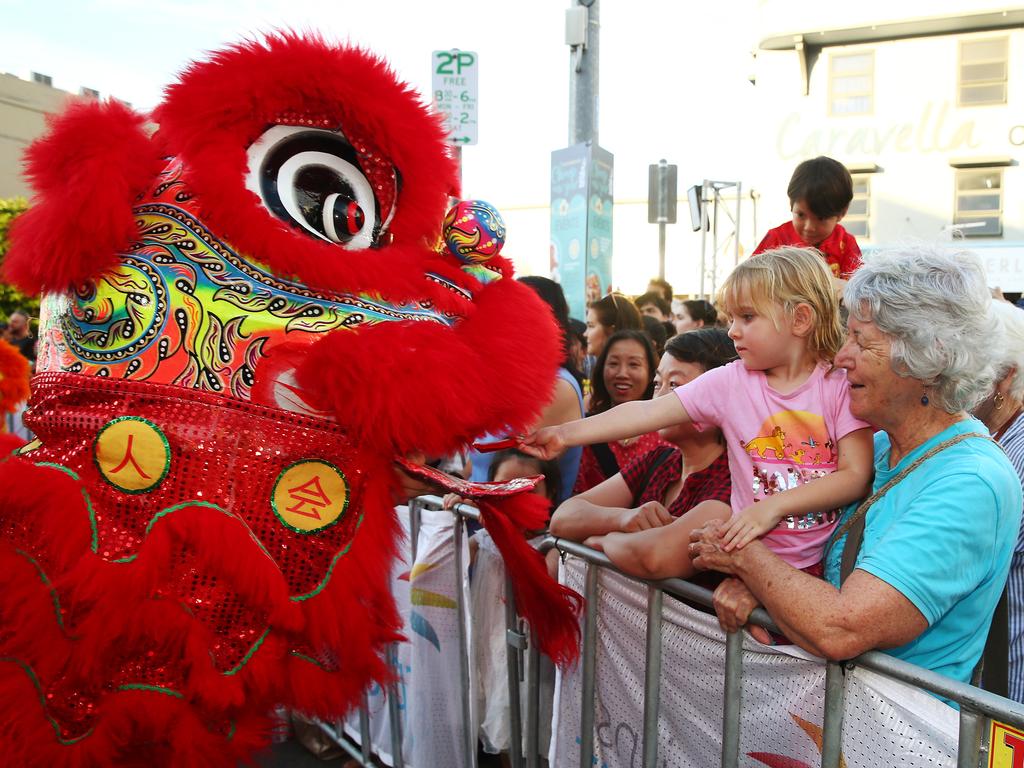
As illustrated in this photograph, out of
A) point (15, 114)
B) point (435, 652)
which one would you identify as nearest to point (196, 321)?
point (435, 652)

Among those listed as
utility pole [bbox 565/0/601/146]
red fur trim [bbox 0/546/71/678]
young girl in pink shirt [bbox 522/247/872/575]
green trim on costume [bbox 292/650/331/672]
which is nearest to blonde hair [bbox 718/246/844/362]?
young girl in pink shirt [bbox 522/247/872/575]

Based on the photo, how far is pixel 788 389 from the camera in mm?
2166

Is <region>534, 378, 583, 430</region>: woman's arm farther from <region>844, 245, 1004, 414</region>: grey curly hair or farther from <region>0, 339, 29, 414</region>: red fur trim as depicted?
<region>0, 339, 29, 414</region>: red fur trim

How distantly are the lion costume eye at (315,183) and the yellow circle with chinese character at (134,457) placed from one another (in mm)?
504

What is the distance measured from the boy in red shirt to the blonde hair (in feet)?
4.44

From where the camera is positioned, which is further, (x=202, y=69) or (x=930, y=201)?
(x=930, y=201)

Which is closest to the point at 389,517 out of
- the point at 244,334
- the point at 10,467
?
the point at 244,334

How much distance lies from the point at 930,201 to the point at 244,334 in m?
19.3

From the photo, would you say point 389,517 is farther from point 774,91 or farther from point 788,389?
point 774,91

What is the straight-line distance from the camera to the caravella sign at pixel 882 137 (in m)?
17.8

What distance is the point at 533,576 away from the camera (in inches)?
78.4

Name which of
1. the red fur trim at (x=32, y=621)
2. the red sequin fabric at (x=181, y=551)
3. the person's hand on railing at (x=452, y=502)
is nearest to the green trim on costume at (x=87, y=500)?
the red sequin fabric at (x=181, y=551)

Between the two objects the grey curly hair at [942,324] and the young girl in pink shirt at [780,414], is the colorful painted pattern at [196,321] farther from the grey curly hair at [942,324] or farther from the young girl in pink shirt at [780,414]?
the grey curly hair at [942,324]

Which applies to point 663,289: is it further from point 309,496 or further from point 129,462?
point 129,462
